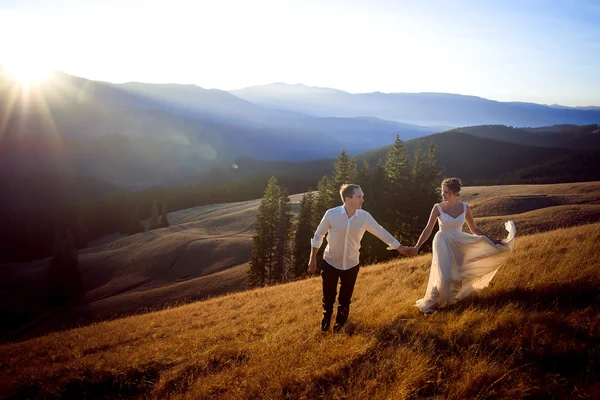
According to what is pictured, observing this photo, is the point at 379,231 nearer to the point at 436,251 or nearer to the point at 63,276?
the point at 436,251

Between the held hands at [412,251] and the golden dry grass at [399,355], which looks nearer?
the golden dry grass at [399,355]

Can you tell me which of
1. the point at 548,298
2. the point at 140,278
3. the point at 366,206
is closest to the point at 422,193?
the point at 366,206

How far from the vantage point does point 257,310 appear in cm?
1175

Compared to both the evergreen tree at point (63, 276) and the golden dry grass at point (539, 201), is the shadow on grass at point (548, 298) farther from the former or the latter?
the evergreen tree at point (63, 276)

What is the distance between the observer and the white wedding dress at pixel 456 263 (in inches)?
252

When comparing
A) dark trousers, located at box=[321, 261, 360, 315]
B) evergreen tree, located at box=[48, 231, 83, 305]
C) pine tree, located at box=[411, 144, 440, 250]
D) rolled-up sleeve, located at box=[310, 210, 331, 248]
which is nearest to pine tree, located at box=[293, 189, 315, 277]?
pine tree, located at box=[411, 144, 440, 250]

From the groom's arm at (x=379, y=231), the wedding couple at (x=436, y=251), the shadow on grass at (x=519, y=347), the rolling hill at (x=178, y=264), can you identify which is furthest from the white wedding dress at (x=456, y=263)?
the rolling hill at (x=178, y=264)

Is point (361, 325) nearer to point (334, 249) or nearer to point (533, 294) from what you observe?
point (334, 249)

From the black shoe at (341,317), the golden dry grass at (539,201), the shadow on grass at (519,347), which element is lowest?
the golden dry grass at (539,201)

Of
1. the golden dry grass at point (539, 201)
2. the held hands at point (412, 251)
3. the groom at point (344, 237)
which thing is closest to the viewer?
the groom at point (344, 237)

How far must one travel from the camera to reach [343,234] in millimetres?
6035

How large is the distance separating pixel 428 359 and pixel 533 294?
319 centimetres

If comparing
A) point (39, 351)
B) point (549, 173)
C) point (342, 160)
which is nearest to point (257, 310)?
point (39, 351)

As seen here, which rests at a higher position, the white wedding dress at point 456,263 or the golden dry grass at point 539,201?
the white wedding dress at point 456,263
